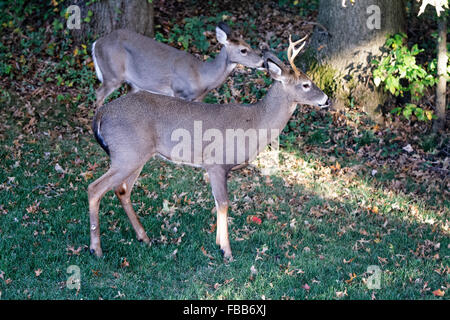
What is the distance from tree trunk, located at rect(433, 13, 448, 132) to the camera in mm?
9250

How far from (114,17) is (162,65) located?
239cm

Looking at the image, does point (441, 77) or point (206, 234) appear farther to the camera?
point (441, 77)

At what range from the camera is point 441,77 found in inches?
372

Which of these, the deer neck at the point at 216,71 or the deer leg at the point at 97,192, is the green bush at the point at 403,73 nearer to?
the deer neck at the point at 216,71

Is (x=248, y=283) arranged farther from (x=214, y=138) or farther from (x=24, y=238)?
(x=24, y=238)

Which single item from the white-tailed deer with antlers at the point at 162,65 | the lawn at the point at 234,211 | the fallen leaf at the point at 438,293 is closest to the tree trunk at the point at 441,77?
the lawn at the point at 234,211

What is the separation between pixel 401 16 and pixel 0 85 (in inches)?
266

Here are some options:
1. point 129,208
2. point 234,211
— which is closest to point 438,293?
point 234,211

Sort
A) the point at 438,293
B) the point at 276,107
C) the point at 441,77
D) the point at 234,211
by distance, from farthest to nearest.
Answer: the point at 441,77, the point at 234,211, the point at 276,107, the point at 438,293

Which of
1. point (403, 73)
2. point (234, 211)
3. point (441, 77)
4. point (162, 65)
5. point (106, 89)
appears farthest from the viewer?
point (106, 89)

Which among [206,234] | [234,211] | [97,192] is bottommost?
[234,211]

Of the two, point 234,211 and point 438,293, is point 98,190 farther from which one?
point 438,293

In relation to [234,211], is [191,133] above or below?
above

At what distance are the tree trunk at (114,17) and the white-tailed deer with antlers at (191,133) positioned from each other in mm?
5403
